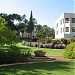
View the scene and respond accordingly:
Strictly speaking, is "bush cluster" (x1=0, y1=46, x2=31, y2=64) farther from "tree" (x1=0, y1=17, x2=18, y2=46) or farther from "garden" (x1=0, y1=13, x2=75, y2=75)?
"tree" (x1=0, y1=17, x2=18, y2=46)

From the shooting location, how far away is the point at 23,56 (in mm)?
14344

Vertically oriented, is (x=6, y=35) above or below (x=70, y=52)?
above

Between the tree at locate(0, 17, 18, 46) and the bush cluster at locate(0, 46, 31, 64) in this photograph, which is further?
the tree at locate(0, 17, 18, 46)

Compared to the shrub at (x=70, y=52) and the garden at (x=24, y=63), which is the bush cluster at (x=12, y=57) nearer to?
the garden at (x=24, y=63)

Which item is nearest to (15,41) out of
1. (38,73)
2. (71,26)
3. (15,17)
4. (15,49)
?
(15,49)

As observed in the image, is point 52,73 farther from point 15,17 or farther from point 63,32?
point 15,17

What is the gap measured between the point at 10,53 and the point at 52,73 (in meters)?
4.21

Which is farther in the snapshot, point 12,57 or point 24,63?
point 12,57

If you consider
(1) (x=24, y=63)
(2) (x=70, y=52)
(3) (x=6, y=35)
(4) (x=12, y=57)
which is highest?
(3) (x=6, y=35)

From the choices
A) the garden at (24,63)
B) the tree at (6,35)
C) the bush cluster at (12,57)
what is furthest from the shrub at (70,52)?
the tree at (6,35)

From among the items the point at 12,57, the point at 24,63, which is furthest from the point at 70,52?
the point at 12,57

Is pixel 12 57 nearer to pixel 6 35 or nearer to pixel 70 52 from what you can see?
pixel 6 35

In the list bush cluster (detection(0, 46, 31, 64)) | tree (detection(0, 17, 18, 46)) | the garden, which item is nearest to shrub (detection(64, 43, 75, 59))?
the garden

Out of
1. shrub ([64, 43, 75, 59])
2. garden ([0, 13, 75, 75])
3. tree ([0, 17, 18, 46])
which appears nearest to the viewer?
garden ([0, 13, 75, 75])
